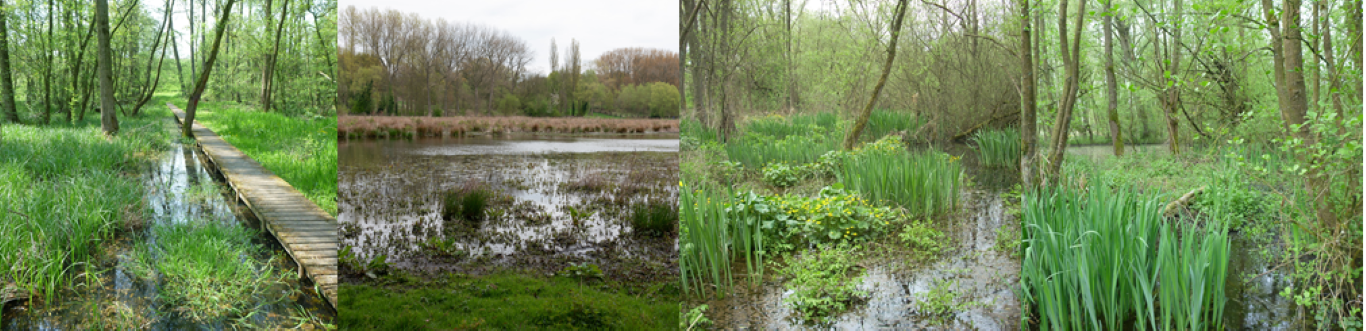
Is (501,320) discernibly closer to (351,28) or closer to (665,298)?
(665,298)

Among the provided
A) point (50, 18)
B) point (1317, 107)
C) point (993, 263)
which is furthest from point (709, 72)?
point (50, 18)

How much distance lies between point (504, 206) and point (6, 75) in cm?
588

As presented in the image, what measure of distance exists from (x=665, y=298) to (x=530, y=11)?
1151 millimetres

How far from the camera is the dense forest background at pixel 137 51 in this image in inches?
222

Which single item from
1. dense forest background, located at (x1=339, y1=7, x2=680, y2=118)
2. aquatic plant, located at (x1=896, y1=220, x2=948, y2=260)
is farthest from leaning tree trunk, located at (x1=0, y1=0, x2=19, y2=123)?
aquatic plant, located at (x1=896, y1=220, x2=948, y2=260)

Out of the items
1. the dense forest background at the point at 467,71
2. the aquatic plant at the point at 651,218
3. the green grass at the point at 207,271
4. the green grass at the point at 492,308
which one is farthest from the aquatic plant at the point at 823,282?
the green grass at the point at 207,271

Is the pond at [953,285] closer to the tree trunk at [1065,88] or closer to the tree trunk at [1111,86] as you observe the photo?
the tree trunk at [1065,88]

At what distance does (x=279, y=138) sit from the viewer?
23.4ft

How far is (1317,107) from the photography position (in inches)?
100

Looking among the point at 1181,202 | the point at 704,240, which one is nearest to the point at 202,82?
the point at 704,240

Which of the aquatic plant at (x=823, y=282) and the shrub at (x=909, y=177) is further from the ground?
the shrub at (x=909, y=177)

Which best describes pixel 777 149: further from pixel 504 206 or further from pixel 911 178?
pixel 504 206

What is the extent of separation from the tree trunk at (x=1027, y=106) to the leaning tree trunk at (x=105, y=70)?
770 centimetres

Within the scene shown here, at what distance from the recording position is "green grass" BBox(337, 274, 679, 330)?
1.94 metres
